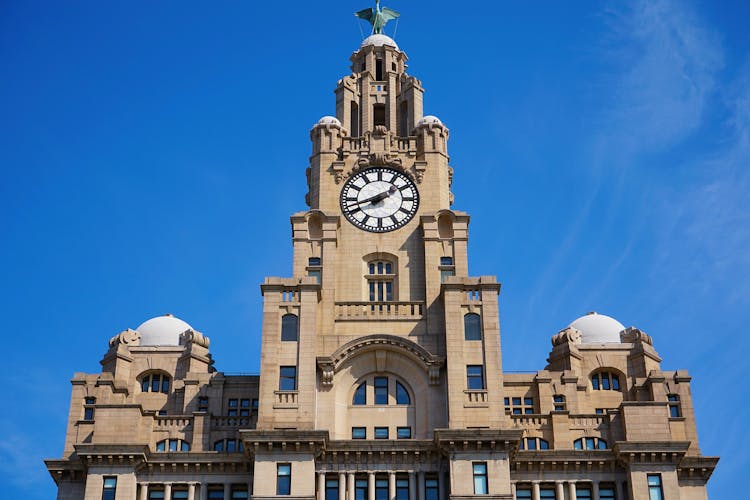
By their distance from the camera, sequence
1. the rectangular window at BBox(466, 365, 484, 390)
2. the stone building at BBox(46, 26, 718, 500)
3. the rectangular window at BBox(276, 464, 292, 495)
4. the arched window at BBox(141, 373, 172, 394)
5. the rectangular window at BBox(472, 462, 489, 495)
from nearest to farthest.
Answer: the rectangular window at BBox(472, 462, 489, 495)
the rectangular window at BBox(276, 464, 292, 495)
the stone building at BBox(46, 26, 718, 500)
the rectangular window at BBox(466, 365, 484, 390)
the arched window at BBox(141, 373, 172, 394)

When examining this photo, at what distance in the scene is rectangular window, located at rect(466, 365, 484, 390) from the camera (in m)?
78.8

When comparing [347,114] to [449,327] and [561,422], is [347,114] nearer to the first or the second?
[449,327]

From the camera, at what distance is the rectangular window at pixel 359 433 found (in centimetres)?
7900

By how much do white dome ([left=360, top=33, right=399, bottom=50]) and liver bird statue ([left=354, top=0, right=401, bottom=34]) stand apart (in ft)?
14.7

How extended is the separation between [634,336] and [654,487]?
44.3ft

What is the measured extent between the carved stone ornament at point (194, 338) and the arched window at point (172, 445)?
28.3 ft

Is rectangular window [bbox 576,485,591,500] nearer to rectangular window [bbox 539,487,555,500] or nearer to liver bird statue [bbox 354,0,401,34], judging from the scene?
rectangular window [bbox 539,487,555,500]

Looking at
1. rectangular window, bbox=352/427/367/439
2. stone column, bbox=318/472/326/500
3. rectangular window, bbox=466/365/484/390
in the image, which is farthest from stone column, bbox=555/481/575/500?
stone column, bbox=318/472/326/500

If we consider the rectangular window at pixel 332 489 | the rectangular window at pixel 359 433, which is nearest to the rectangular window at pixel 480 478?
the rectangular window at pixel 359 433

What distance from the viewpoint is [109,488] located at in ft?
251

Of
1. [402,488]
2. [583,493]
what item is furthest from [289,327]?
[583,493]

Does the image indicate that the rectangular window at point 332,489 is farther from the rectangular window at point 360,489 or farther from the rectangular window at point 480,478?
the rectangular window at point 480,478

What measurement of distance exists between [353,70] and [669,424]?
116 ft

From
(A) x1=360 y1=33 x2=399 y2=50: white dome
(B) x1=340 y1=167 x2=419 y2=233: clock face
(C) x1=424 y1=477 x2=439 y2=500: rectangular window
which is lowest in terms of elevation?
(C) x1=424 y1=477 x2=439 y2=500: rectangular window
